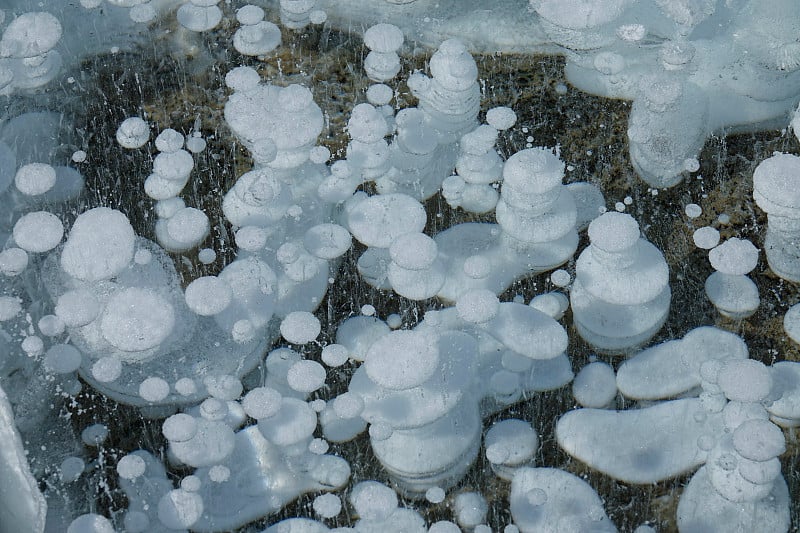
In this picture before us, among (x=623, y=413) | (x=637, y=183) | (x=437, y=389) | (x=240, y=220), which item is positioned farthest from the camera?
(x=637, y=183)

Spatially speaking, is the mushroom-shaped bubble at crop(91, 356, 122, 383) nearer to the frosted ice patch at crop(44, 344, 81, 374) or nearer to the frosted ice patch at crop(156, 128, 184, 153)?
the frosted ice patch at crop(44, 344, 81, 374)

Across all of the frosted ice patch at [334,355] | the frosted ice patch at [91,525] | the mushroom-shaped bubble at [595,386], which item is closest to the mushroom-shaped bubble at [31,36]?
the frosted ice patch at [334,355]

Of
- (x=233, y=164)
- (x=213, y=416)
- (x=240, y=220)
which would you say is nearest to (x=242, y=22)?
(x=233, y=164)

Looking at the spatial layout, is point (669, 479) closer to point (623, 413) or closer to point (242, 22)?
point (623, 413)

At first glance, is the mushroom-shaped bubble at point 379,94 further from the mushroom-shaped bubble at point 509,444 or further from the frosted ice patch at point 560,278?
the mushroom-shaped bubble at point 509,444

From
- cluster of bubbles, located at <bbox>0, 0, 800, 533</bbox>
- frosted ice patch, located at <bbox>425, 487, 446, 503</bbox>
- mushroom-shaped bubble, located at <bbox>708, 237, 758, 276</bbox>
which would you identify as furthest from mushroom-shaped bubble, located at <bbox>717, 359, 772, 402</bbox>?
frosted ice patch, located at <bbox>425, 487, 446, 503</bbox>

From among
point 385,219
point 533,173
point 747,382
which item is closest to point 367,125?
point 385,219

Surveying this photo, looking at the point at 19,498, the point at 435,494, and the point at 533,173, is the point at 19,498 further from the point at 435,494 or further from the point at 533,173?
the point at 533,173
